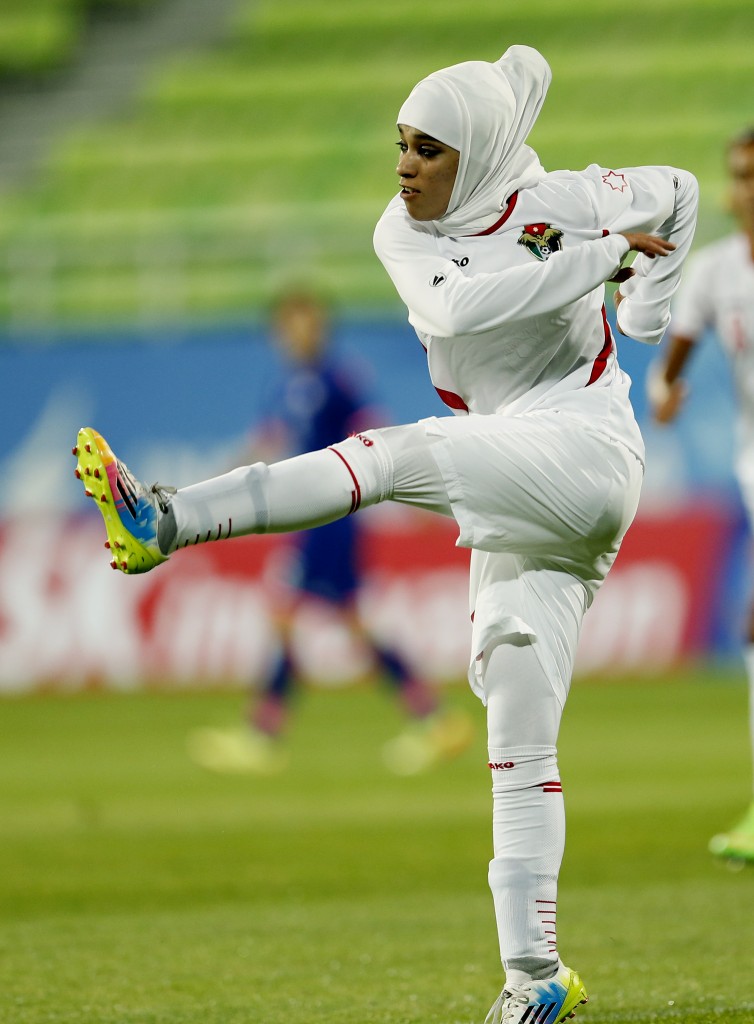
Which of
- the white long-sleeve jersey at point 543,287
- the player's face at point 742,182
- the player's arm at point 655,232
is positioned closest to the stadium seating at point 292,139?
the player's face at point 742,182

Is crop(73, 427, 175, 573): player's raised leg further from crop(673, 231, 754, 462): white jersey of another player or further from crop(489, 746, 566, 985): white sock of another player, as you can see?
crop(673, 231, 754, 462): white jersey of another player

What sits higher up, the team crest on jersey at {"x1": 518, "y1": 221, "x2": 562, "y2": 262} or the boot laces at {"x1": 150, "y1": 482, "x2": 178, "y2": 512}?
the team crest on jersey at {"x1": 518, "y1": 221, "x2": 562, "y2": 262}

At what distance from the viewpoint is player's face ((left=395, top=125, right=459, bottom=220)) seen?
12.7 ft

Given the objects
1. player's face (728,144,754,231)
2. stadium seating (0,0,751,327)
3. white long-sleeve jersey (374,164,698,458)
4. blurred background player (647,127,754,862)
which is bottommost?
white long-sleeve jersey (374,164,698,458)

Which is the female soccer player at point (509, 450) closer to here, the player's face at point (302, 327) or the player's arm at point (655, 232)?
the player's arm at point (655, 232)

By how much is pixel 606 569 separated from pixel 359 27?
18092 mm

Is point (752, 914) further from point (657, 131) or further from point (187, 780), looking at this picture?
point (657, 131)

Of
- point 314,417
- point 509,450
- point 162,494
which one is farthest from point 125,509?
point 314,417

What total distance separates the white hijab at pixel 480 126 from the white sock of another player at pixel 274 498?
0.64 metres

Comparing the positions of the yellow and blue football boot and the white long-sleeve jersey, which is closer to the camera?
the white long-sleeve jersey

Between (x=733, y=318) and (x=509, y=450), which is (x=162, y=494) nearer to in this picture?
(x=509, y=450)

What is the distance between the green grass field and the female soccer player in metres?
0.64

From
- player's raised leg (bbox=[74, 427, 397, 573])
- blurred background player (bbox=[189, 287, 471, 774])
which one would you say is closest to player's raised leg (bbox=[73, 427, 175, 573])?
player's raised leg (bbox=[74, 427, 397, 573])

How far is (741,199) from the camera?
670 cm
